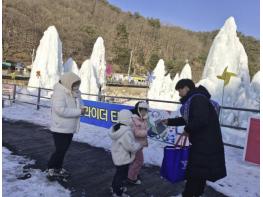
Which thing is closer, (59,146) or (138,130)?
(138,130)

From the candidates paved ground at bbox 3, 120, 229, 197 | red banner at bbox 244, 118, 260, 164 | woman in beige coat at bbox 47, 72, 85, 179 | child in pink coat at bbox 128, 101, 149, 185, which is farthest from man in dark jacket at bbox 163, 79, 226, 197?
red banner at bbox 244, 118, 260, 164

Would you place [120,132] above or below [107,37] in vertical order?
below

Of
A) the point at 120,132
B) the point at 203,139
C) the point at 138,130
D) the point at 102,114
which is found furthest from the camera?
the point at 102,114

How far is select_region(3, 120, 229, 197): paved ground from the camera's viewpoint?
15.3 feet

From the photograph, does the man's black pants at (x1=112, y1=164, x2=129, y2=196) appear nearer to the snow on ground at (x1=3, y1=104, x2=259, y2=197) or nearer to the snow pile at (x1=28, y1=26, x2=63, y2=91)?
the snow on ground at (x1=3, y1=104, x2=259, y2=197)

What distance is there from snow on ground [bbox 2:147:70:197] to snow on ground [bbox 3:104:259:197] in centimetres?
231

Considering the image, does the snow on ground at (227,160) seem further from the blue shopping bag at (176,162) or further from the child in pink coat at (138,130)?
the blue shopping bag at (176,162)

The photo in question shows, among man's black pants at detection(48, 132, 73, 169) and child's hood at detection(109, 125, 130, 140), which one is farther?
man's black pants at detection(48, 132, 73, 169)

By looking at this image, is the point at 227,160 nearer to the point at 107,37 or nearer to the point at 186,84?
the point at 186,84

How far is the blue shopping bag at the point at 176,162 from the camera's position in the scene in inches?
142

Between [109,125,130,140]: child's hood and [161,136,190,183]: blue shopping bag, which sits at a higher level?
[109,125,130,140]: child's hood

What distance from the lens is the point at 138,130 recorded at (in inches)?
180

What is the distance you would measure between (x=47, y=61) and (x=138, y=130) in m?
26.4

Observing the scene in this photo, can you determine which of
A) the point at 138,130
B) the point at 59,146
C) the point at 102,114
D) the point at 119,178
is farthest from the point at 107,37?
the point at 119,178
